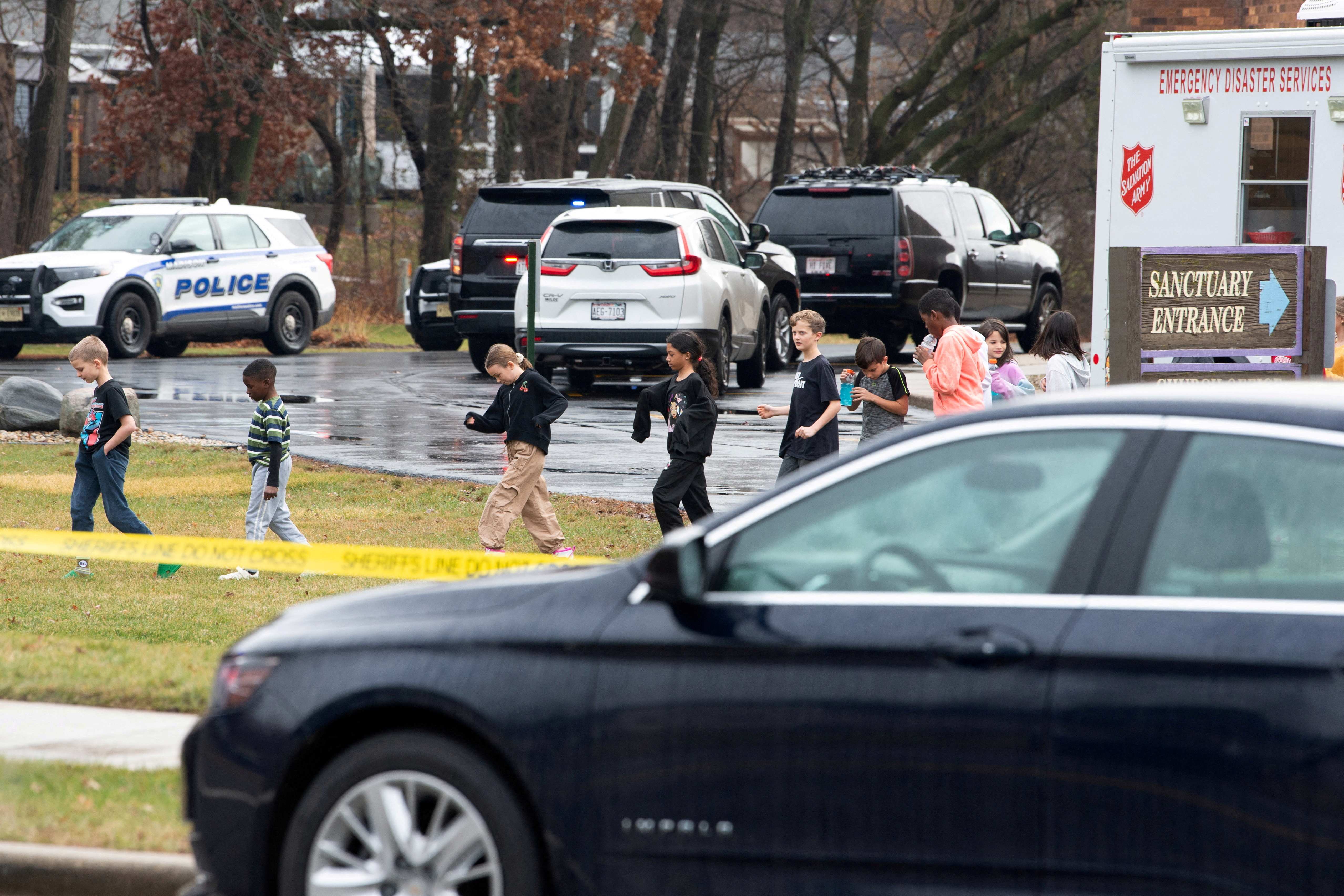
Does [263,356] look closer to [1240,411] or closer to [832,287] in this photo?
[832,287]

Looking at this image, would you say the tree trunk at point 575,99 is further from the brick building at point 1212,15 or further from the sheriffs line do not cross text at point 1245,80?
the sheriffs line do not cross text at point 1245,80

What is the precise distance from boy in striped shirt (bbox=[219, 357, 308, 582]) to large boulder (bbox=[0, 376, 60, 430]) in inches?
271

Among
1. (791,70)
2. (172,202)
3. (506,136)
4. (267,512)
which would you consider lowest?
(267,512)

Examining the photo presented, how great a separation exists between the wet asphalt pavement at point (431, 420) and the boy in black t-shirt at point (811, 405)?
1713 mm

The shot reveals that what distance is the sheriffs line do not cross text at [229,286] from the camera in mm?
22016

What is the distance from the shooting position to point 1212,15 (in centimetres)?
1661

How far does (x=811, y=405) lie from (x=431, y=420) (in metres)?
7.35

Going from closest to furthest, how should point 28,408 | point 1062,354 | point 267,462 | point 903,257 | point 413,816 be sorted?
point 413,816, point 267,462, point 1062,354, point 28,408, point 903,257

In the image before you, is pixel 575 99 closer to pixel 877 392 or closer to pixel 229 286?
pixel 229 286

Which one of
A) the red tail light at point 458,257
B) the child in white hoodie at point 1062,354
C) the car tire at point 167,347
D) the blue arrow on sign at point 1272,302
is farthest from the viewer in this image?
the car tire at point 167,347

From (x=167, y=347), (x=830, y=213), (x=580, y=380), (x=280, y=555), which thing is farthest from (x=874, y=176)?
(x=280, y=555)

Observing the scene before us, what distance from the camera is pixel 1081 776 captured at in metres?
3.55

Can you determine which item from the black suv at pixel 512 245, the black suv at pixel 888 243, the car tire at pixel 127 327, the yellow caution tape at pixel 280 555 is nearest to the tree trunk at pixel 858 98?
the black suv at pixel 888 243

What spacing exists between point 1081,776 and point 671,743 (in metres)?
0.85
